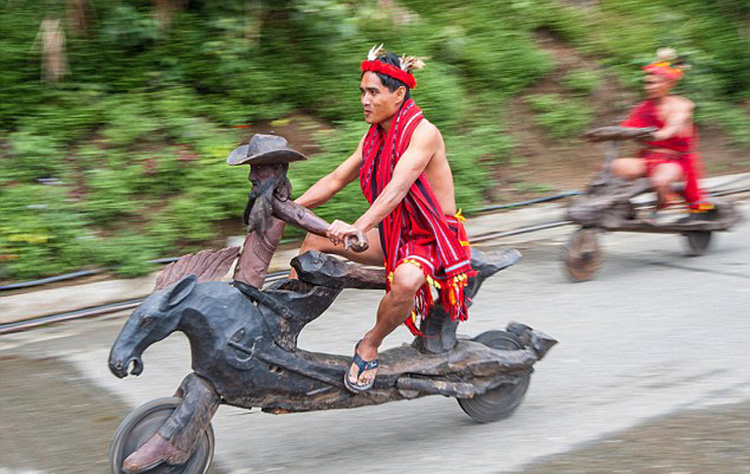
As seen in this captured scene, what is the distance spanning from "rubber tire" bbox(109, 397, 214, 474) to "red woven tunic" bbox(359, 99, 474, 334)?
3.77ft

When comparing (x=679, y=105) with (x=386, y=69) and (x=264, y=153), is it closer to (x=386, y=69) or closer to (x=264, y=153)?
(x=386, y=69)

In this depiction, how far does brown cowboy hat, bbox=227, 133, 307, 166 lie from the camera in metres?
4.11

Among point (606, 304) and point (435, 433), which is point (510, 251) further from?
point (606, 304)

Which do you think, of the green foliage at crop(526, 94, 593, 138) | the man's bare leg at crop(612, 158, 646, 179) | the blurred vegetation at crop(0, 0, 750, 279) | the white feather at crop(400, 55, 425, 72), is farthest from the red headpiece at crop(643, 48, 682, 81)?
the white feather at crop(400, 55, 425, 72)

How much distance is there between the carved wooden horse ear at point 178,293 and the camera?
396 centimetres

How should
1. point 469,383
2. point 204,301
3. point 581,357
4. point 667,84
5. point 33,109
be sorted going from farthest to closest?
point 33,109, point 667,84, point 581,357, point 469,383, point 204,301

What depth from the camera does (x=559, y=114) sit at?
1084 centimetres

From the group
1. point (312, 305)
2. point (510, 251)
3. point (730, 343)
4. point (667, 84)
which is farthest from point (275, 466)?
point (667, 84)

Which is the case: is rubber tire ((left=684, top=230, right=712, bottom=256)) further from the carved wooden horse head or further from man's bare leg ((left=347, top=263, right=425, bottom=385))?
the carved wooden horse head

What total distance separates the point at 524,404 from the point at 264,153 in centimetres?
207

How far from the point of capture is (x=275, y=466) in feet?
14.8

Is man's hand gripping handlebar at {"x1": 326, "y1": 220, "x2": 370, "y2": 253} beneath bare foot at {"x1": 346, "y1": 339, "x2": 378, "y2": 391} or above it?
above

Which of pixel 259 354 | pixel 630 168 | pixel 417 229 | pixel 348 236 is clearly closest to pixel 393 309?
pixel 417 229

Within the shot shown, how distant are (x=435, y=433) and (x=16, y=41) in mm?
5989
